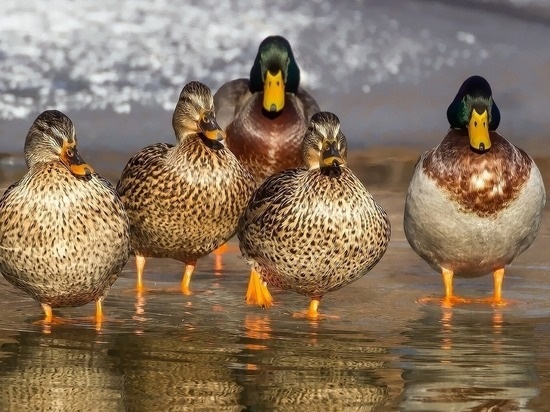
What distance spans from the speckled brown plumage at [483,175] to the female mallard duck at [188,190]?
0.88 metres

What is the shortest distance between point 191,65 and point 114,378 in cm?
704

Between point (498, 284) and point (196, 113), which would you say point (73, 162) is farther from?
point (498, 284)

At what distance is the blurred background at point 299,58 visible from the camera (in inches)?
468

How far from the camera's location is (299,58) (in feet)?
41.5

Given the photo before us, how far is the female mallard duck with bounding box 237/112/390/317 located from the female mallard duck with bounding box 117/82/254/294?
16.1 inches

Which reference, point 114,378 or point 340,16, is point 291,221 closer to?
point 114,378

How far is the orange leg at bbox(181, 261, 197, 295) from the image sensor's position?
754 centimetres

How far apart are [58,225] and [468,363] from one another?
1689 millimetres

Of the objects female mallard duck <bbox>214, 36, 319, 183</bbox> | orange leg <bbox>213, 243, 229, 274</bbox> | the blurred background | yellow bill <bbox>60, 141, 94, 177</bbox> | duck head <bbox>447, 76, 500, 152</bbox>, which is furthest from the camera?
the blurred background

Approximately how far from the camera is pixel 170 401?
210 inches

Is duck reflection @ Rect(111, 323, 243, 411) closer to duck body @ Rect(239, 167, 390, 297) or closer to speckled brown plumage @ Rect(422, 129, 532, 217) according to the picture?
duck body @ Rect(239, 167, 390, 297)

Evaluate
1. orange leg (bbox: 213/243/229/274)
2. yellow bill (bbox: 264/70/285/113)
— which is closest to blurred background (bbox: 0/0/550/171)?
yellow bill (bbox: 264/70/285/113)

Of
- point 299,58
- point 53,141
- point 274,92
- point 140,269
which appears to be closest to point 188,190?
point 140,269

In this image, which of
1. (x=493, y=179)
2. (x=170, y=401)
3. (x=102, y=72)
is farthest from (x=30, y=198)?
(x=102, y=72)
